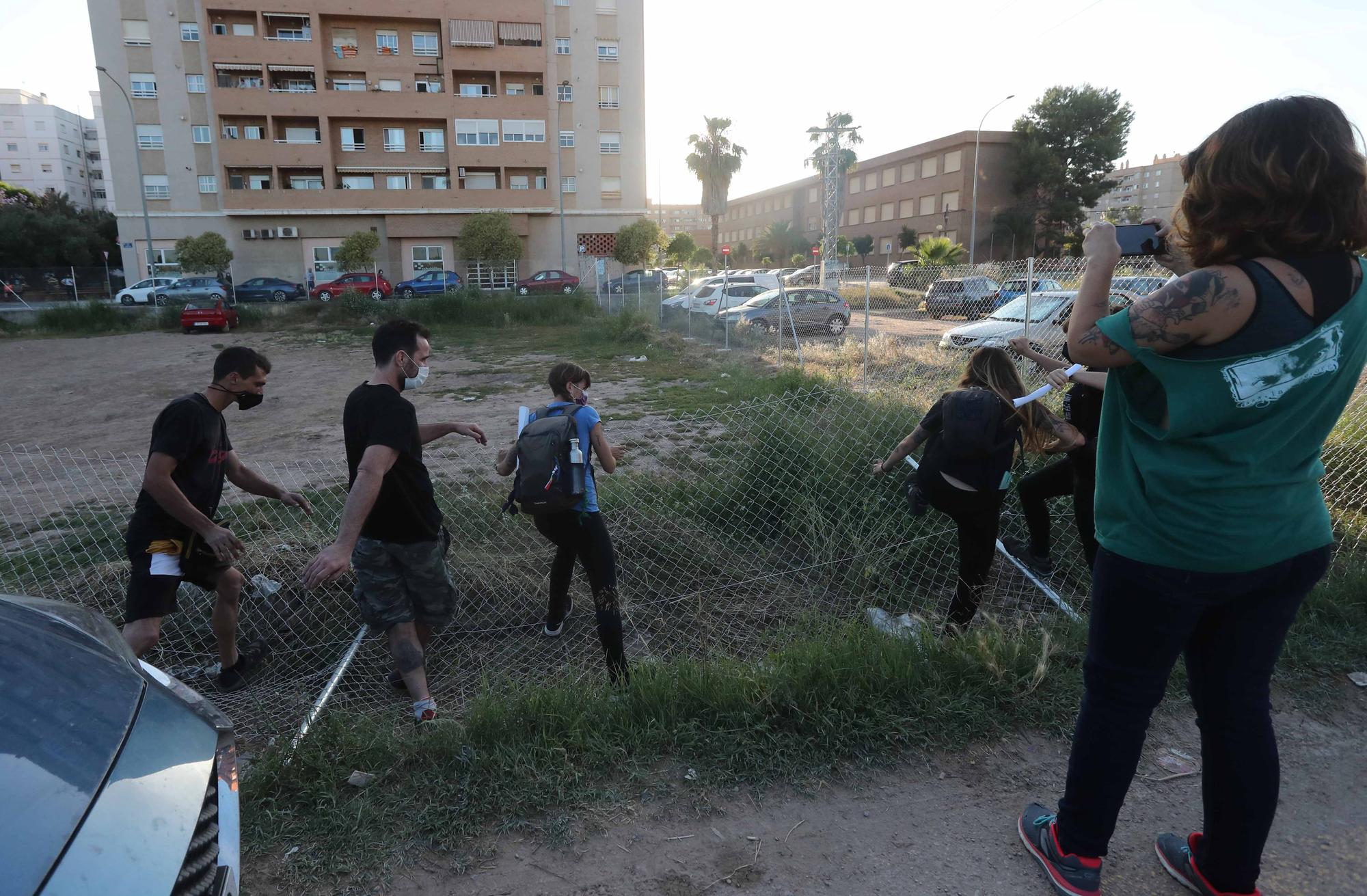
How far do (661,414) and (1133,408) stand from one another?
842 cm

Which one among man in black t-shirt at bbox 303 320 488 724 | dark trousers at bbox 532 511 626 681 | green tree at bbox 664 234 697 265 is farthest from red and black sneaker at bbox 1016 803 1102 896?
green tree at bbox 664 234 697 265

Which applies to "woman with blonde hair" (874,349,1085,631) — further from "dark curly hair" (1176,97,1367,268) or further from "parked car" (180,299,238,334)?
"parked car" (180,299,238,334)

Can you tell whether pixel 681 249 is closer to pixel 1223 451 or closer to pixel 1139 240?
pixel 1139 240

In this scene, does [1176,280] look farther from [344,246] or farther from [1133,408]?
[344,246]

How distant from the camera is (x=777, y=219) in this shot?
90.0m

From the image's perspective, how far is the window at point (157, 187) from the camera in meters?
42.2

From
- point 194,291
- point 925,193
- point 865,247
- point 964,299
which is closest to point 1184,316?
point 964,299

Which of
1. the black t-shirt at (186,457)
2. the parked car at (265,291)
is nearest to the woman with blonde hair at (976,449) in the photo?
the black t-shirt at (186,457)

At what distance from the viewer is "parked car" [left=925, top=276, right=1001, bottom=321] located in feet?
44.8

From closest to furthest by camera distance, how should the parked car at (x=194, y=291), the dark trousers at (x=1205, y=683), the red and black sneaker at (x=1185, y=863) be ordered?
the dark trousers at (x=1205, y=683), the red and black sneaker at (x=1185, y=863), the parked car at (x=194, y=291)

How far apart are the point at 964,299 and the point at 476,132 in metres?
36.9

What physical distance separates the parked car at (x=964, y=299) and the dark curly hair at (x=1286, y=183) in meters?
12.1

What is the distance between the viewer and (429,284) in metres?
35.8

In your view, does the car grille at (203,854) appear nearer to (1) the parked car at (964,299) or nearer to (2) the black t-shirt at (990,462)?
(2) the black t-shirt at (990,462)
